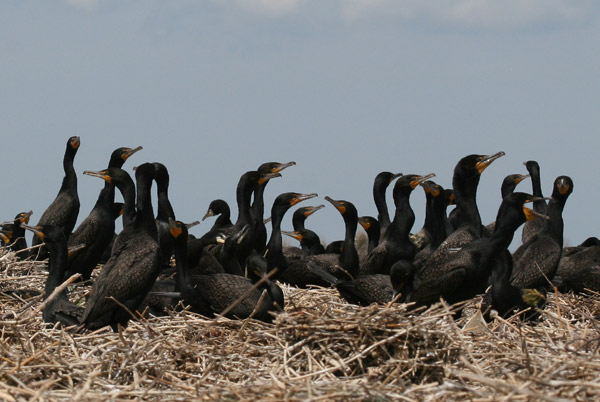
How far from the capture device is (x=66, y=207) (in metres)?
12.1

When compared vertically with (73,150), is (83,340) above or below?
below

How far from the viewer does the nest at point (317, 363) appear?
4.63 m

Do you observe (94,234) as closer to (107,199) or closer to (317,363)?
(107,199)

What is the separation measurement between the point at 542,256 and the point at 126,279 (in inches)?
164

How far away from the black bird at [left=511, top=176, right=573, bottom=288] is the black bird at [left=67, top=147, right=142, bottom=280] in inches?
174

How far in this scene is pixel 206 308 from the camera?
8.30 metres

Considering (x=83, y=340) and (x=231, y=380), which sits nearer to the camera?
(x=231, y=380)

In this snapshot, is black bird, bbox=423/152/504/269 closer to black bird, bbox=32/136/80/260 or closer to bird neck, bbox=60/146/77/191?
black bird, bbox=32/136/80/260

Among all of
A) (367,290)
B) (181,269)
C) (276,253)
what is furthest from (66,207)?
(367,290)

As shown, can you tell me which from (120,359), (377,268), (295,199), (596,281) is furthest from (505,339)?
(295,199)

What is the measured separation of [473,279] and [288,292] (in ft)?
8.22

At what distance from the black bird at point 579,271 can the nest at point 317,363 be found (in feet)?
11.8

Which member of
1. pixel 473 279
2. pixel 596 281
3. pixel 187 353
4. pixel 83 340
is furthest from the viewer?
pixel 596 281

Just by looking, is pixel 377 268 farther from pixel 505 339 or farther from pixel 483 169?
pixel 505 339
